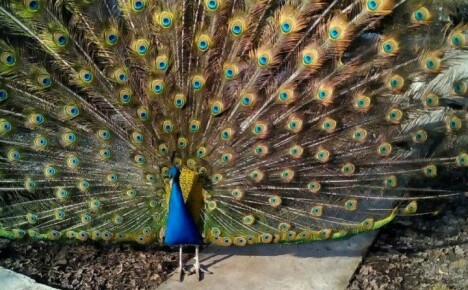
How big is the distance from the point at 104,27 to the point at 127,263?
1845mm

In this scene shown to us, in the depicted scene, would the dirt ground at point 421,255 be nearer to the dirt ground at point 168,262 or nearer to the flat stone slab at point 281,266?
the dirt ground at point 168,262

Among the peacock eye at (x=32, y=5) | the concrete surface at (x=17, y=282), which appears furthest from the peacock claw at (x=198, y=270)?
the peacock eye at (x=32, y=5)

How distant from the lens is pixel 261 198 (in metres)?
4.29

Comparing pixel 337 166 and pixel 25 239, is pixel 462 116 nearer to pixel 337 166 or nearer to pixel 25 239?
pixel 337 166

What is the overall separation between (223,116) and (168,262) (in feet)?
4.44

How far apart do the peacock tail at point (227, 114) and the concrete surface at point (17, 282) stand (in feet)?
1.16

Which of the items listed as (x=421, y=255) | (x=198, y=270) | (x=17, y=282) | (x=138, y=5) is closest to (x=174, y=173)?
(x=198, y=270)

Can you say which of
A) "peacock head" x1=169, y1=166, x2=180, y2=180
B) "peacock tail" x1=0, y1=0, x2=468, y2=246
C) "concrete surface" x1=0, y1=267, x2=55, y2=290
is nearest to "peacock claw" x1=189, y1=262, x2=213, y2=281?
"peacock tail" x1=0, y1=0, x2=468, y2=246

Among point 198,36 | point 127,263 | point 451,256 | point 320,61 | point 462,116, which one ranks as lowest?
point 451,256

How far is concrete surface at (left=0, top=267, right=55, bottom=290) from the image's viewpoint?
4480 mm

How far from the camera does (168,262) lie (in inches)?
188

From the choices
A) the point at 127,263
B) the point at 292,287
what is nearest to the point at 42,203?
the point at 127,263

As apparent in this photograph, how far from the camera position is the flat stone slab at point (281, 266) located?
179 inches

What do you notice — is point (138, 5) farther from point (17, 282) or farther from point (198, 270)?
point (17, 282)
